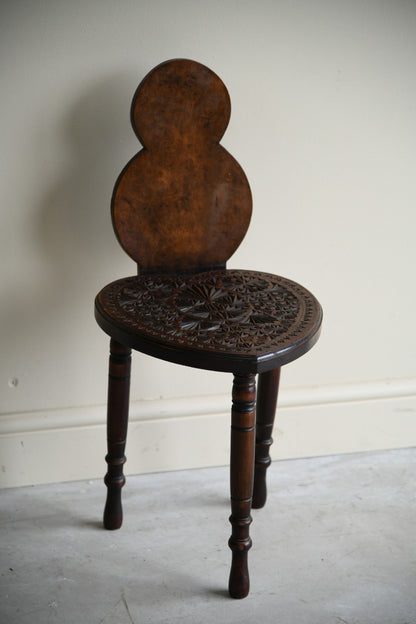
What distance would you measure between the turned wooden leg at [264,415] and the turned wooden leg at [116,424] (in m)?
0.31

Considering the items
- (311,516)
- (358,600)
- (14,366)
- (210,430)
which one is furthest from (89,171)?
(358,600)

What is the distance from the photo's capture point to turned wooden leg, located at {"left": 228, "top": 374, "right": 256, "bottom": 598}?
1231 mm

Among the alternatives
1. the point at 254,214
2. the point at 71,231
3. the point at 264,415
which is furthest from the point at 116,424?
the point at 254,214

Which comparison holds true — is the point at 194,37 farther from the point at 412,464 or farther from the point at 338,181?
the point at 412,464

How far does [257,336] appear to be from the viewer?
1.24 metres

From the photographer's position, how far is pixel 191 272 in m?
1.55

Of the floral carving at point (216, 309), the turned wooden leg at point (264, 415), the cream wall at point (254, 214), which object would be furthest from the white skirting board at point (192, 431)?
the floral carving at point (216, 309)

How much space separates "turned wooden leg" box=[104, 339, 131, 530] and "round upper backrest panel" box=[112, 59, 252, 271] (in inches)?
8.3

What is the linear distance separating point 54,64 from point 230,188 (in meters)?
0.47

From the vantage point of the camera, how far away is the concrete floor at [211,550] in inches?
53.4

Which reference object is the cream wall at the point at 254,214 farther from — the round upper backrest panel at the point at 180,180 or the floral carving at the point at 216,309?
the floral carving at the point at 216,309

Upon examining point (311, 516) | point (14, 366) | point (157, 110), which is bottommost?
point (311, 516)

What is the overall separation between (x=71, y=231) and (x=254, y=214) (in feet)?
1.49

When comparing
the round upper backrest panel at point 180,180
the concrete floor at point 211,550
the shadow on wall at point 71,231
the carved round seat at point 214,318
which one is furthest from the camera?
the shadow on wall at point 71,231
